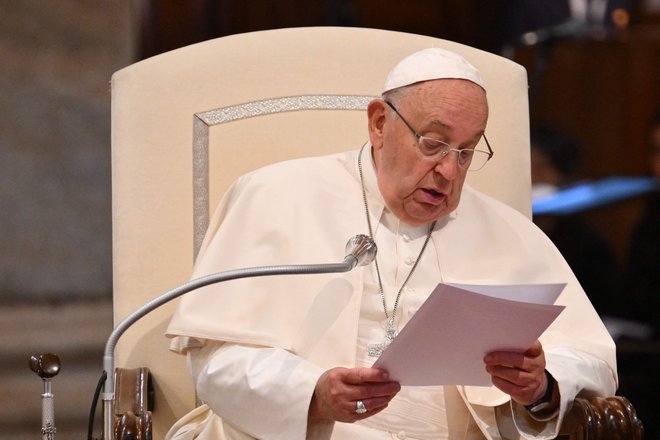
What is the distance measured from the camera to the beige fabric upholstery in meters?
3.49

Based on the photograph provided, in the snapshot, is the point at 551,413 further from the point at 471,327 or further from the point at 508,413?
the point at 471,327

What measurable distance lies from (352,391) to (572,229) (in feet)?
12.0

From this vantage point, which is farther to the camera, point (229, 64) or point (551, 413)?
point (229, 64)

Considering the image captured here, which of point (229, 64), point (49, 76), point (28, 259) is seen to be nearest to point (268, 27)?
point (49, 76)

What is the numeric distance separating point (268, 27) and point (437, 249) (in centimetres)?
235

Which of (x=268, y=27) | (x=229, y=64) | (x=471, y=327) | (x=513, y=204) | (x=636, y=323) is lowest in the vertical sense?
(x=636, y=323)

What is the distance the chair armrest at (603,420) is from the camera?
9.39ft

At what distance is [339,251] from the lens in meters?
3.31

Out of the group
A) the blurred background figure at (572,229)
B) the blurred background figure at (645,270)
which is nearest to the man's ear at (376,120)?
the blurred background figure at (572,229)

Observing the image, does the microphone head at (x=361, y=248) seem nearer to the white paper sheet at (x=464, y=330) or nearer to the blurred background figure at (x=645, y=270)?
the white paper sheet at (x=464, y=330)

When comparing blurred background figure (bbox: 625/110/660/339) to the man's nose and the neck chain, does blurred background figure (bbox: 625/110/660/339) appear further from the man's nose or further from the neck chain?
the man's nose

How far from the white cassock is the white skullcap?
268 millimetres

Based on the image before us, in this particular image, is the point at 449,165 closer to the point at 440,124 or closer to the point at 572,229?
the point at 440,124

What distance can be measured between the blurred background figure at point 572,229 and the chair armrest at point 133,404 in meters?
3.20
